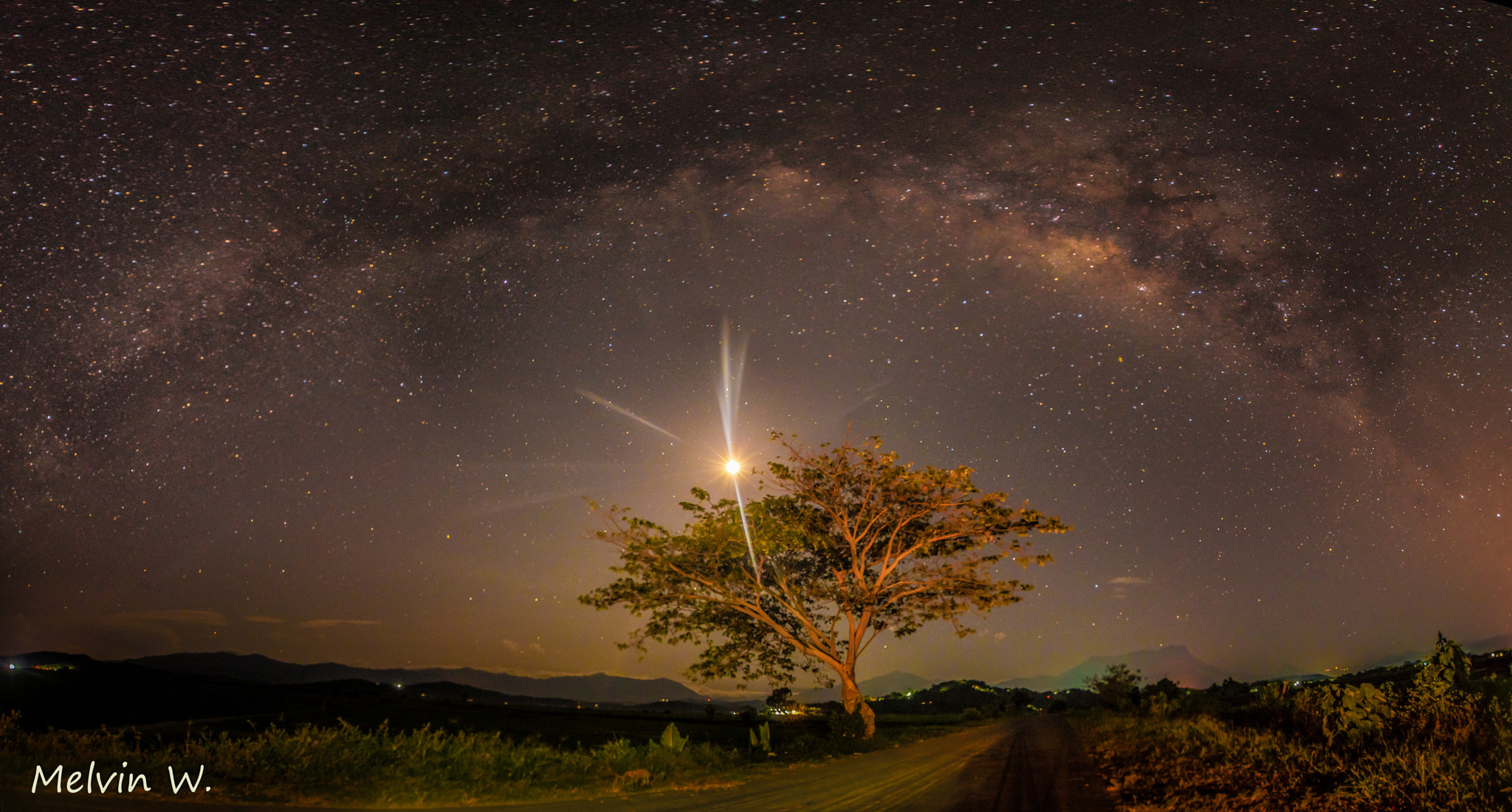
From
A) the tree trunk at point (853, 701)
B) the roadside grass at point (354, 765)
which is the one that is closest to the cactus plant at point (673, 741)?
the roadside grass at point (354, 765)

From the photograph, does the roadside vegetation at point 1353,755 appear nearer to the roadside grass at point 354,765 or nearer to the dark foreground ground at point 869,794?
the dark foreground ground at point 869,794

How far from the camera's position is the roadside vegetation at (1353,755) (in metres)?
8.78

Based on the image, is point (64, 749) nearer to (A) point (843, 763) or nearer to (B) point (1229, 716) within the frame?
(A) point (843, 763)

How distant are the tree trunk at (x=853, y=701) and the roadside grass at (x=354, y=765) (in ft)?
42.2

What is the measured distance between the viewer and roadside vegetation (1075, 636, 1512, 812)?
8781 millimetres

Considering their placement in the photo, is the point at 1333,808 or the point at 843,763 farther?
the point at 843,763

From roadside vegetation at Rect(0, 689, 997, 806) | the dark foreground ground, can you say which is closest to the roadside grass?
roadside vegetation at Rect(0, 689, 997, 806)

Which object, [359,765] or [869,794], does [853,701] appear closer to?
[869,794]

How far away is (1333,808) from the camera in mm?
8891

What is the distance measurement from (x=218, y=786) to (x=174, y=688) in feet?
380

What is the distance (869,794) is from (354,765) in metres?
8.62

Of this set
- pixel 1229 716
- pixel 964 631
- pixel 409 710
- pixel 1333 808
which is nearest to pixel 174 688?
pixel 409 710

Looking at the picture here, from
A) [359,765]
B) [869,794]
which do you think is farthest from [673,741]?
[359,765]

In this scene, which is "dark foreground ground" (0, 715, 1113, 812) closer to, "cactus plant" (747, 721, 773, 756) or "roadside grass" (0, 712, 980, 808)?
"roadside grass" (0, 712, 980, 808)
